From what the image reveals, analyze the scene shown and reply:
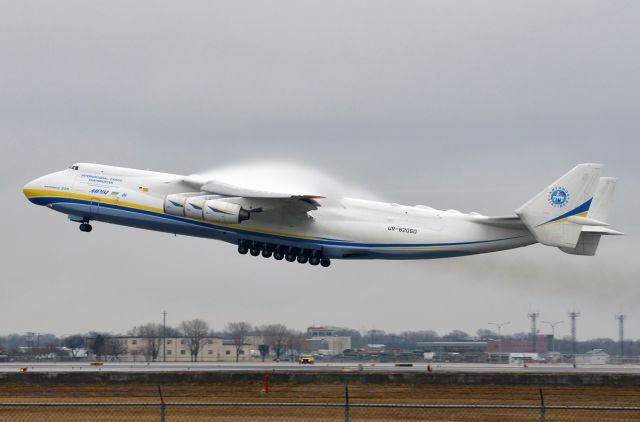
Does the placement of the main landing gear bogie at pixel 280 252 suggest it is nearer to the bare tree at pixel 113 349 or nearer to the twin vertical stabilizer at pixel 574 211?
the twin vertical stabilizer at pixel 574 211

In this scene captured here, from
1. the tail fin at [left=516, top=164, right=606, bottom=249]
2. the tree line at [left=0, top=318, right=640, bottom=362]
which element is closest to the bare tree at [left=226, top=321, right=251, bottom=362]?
→ the tree line at [left=0, top=318, right=640, bottom=362]

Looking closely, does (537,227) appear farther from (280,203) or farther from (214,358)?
(214,358)

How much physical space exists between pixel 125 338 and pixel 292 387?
58.2m

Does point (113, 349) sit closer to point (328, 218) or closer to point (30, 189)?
point (30, 189)

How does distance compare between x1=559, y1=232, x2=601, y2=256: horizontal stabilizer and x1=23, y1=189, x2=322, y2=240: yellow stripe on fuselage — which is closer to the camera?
x1=559, y1=232, x2=601, y2=256: horizontal stabilizer

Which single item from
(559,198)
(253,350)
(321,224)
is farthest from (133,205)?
(253,350)

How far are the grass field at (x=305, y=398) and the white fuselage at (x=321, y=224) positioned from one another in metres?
→ 11.7

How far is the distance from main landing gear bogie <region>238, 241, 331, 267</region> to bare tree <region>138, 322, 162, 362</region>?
32.2m

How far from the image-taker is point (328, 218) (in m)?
42.7

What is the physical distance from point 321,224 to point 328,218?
15.3 inches

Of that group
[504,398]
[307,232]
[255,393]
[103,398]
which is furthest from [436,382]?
[307,232]

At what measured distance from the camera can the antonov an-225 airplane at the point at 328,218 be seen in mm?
41062

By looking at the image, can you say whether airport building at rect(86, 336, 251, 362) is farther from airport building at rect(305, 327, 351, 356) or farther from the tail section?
the tail section

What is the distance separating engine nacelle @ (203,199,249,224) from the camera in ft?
136
